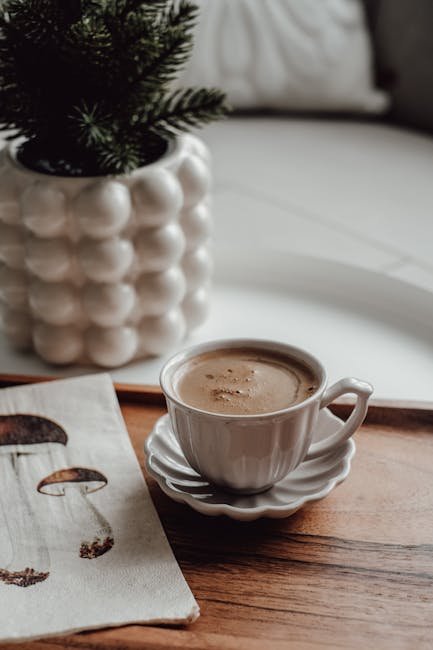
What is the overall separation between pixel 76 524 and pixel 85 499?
26mm

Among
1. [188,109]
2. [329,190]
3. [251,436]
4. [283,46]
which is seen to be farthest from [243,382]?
[283,46]

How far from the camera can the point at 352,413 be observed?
1.84 ft

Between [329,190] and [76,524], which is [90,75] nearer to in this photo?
[76,524]

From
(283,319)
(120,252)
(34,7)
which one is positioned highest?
(34,7)

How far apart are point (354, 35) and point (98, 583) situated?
3.40 feet

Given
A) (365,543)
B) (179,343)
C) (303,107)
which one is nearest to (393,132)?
(303,107)

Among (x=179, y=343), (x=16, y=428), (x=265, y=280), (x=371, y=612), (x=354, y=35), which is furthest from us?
(x=354, y=35)

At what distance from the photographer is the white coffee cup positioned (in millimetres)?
516

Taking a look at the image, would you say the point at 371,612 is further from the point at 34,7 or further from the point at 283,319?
the point at 34,7

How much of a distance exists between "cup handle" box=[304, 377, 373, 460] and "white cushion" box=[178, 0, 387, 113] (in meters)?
0.85

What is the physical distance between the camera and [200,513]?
55cm

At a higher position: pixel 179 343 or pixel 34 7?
pixel 34 7

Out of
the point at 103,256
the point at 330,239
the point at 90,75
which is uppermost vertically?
the point at 90,75

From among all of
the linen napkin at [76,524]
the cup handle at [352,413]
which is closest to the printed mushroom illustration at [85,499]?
the linen napkin at [76,524]
